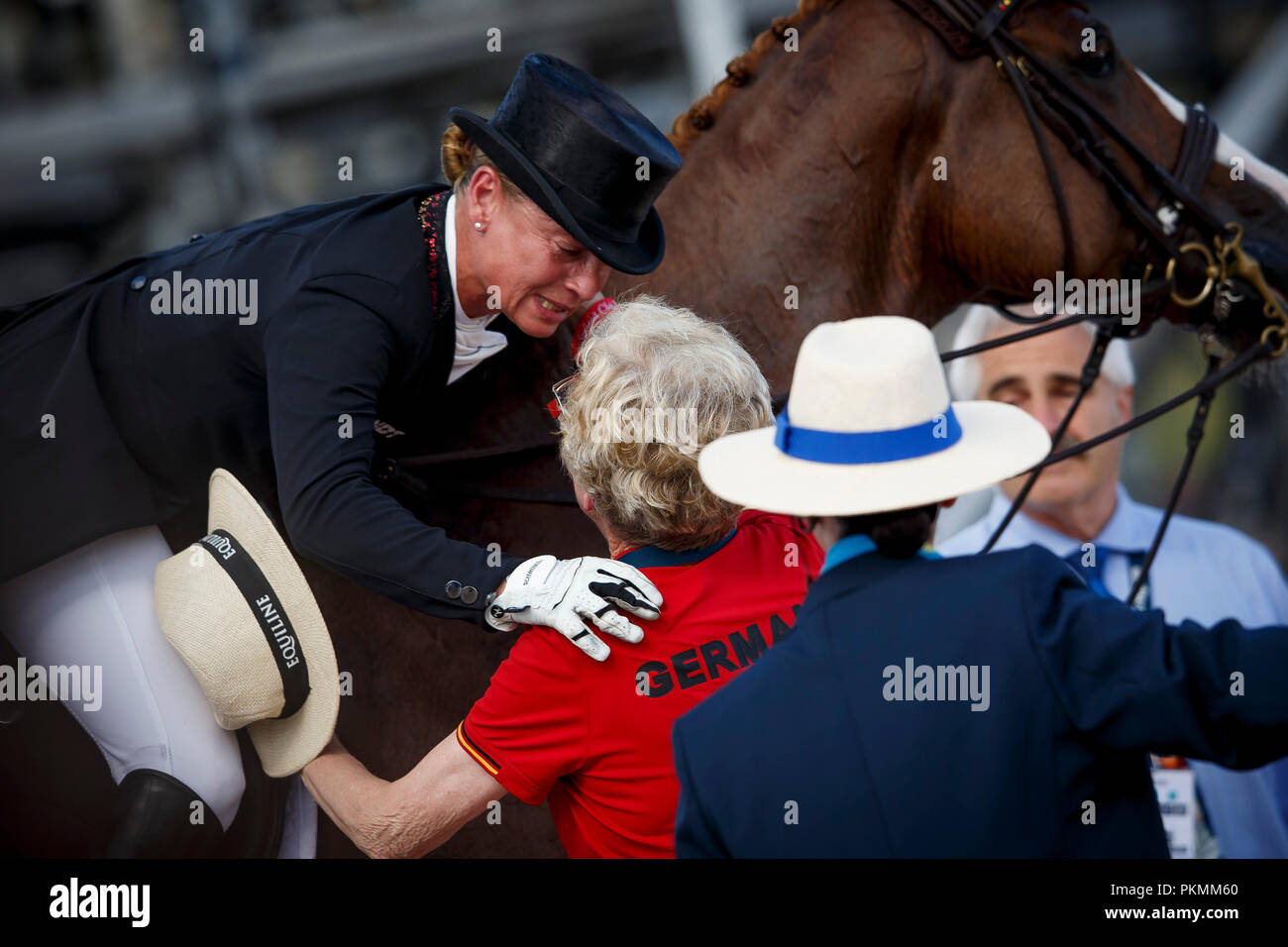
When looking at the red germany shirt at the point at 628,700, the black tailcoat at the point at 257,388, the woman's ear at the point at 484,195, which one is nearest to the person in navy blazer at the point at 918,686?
the red germany shirt at the point at 628,700

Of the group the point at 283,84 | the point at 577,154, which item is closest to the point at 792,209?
the point at 577,154

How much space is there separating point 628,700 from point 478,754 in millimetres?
267

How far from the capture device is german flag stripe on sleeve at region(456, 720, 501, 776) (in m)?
1.90

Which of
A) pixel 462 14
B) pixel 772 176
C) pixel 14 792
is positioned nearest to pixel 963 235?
pixel 772 176

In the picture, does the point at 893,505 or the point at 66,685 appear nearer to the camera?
the point at 893,505

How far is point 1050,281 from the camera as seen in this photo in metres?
2.71

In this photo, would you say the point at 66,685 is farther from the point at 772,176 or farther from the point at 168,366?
the point at 772,176

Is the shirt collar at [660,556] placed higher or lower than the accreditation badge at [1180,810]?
higher

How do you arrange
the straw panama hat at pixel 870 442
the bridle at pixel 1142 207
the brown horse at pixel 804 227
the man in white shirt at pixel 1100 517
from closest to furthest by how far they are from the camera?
1. the straw panama hat at pixel 870 442
2. the brown horse at pixel 804 227
3. the bridle at pixel 1142 207
4. the man in white shirt at pixel 1100 517

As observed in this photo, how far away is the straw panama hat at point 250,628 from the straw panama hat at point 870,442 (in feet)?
3.24

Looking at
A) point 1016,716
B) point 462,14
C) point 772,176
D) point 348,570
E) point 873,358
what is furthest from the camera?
point 462,14

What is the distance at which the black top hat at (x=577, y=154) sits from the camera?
89.0 inches

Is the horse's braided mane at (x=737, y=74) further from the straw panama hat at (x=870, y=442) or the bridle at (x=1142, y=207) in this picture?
the straw panama hat at (x=870, y=442)

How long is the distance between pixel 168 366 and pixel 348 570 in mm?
610
